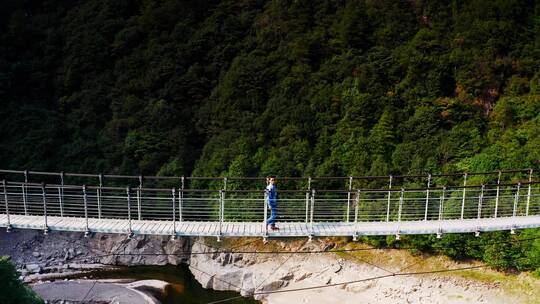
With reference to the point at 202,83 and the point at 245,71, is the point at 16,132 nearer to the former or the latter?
the point at 202,83

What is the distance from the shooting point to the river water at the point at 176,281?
1303 centimetres

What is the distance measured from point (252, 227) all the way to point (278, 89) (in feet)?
29.8

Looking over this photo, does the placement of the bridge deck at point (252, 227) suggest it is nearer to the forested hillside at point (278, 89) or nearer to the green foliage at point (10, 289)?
the green foliage at point (10, 289)

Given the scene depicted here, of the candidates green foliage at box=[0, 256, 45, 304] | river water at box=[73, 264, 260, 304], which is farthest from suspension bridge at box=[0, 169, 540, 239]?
river water at box=[73, 264, 260, 304]

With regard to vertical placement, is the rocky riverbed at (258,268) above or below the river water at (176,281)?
above

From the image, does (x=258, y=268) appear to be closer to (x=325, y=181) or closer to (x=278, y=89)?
(x=325, y=181)

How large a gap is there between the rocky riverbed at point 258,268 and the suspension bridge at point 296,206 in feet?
3.27

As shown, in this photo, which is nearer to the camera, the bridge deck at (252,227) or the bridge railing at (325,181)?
the bridge deck at (252,227)

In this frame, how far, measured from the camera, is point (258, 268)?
45.2 ft

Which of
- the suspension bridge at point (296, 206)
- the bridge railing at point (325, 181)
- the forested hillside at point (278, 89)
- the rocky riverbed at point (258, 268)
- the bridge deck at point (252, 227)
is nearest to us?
the bridge deck at point (252, 227)

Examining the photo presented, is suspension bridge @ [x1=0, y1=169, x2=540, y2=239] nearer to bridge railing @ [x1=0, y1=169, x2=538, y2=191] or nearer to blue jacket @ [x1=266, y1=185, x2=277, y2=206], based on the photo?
bridge railing @ [x1=0, y1=169, x2=538, y2=191]

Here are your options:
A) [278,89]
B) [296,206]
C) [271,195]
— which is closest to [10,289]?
[271,195]

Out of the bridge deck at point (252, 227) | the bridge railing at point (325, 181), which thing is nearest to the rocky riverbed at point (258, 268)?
the bridge railing at point (325, 181)

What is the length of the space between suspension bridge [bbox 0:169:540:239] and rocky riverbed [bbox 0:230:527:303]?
3.27 ft
